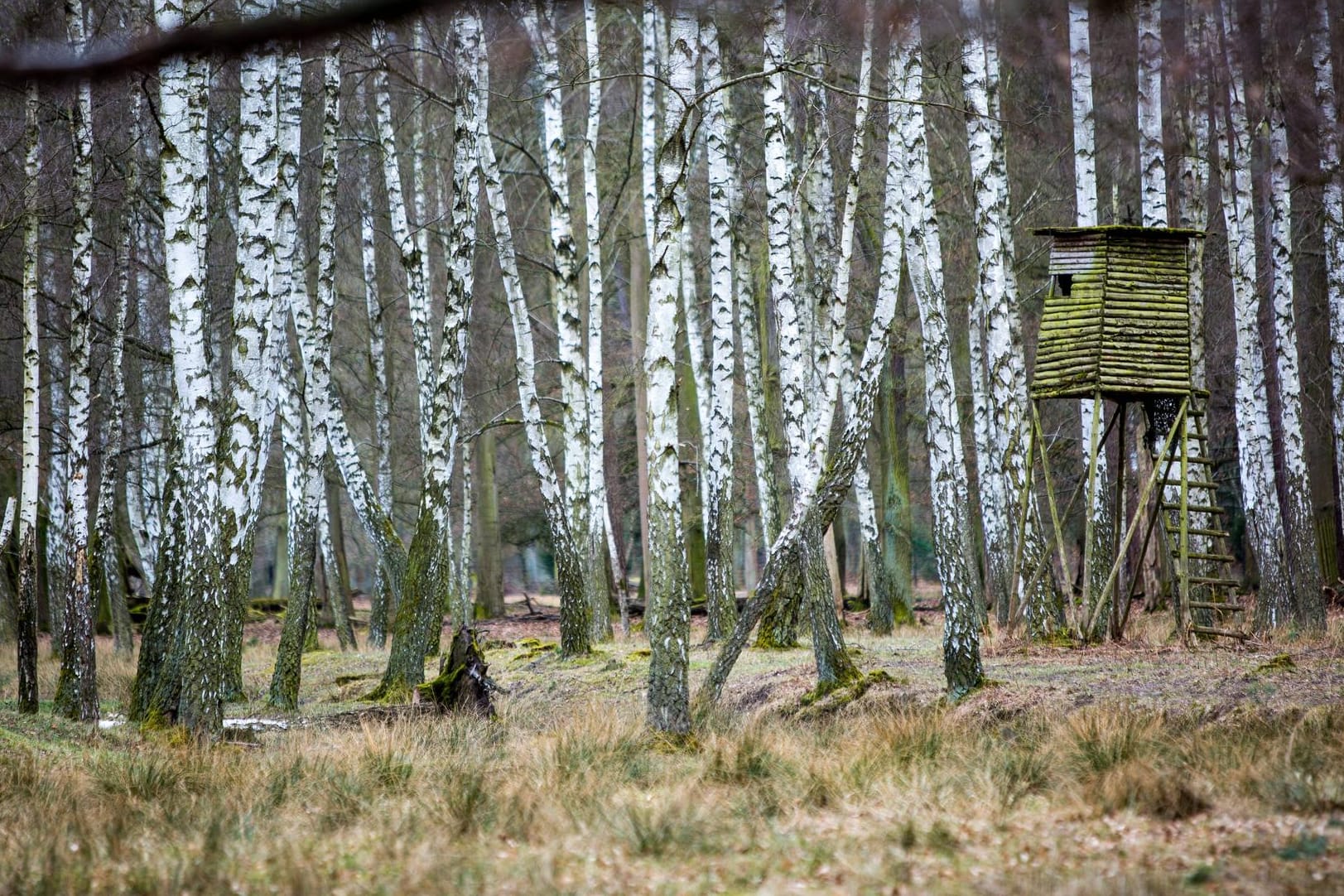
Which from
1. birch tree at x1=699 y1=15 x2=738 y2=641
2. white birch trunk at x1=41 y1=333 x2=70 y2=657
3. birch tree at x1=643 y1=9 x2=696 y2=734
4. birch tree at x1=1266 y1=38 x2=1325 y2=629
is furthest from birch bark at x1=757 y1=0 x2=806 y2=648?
white birch trunk at x1=41 y1=333 x2=70 y2=657

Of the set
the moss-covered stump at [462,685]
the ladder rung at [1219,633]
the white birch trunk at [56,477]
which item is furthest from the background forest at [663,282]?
the moss-covered stump at [462,685]

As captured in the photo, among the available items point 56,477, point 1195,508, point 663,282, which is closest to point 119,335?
point 56,477

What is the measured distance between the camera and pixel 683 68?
8.19 meters

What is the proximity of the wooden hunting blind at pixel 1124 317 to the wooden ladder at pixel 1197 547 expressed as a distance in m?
0.59

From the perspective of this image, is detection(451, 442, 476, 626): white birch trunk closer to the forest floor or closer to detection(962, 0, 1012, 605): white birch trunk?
the forest floor

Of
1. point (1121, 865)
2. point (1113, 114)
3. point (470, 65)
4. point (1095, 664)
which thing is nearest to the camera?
point (1121, 865)

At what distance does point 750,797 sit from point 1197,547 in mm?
9116

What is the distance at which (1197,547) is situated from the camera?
522 inches

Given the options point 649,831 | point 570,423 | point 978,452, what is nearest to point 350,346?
point 570,423

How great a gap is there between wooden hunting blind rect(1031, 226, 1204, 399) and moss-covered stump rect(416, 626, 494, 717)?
6.36m

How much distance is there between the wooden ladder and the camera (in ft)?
38.7

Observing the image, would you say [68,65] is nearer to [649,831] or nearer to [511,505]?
[649,831]

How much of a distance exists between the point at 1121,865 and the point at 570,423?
400 inches

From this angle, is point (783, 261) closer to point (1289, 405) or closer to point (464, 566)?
point (1289, 405)
